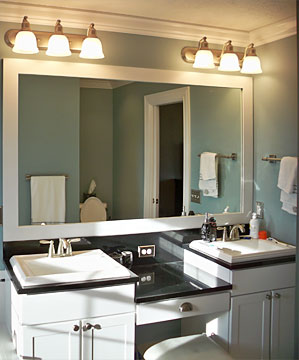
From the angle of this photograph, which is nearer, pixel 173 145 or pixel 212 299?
pixel 212 299

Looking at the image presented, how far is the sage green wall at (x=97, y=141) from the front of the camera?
2941 mm

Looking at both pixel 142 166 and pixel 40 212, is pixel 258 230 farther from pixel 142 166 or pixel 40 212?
pixel 40 212

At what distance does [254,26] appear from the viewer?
325 centimetres

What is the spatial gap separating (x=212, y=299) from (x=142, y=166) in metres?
0.96

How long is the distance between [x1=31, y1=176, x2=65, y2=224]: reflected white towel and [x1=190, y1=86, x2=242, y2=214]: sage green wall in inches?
36.1

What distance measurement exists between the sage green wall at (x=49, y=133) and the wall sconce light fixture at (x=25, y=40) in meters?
0.17

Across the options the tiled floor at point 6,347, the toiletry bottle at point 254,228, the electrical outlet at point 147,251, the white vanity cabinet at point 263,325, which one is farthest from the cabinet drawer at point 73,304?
the toiletry bottle at point 254,228

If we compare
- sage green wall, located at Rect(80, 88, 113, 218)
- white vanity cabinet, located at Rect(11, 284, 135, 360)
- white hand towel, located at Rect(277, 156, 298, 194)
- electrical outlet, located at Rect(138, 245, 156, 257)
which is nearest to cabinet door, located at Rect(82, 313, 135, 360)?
white vanity cabinet, located at Rect(11, 284, 135, 360)

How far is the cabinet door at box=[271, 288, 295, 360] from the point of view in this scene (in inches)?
117

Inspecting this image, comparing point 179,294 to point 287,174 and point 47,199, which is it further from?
point 287,174

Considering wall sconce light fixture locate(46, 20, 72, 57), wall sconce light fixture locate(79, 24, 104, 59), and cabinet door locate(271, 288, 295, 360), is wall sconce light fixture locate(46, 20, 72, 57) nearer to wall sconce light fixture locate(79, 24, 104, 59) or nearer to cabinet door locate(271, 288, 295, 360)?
wall sconce light fixture locate(79, 24, 104, 59)

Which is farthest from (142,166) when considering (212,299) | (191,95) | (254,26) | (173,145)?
(254,26)

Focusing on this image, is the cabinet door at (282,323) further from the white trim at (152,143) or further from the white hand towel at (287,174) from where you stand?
the white trim at (152,143)

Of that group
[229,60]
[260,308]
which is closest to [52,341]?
[260,308]
